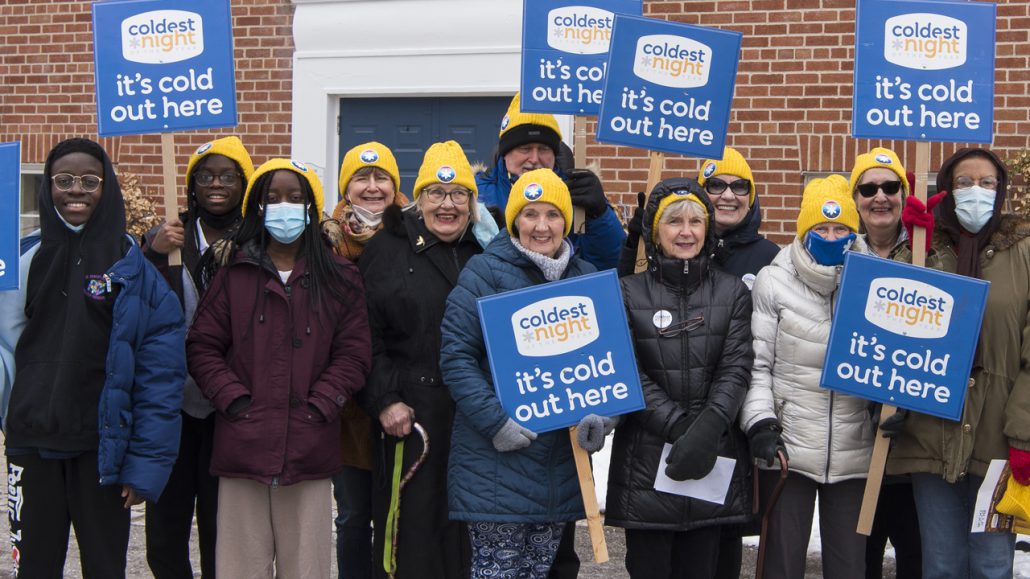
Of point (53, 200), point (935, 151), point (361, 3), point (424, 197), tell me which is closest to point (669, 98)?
point (424, 197)

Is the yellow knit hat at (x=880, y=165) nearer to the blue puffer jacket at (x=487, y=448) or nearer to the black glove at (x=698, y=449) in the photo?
the black glove at (x=698, y=449)

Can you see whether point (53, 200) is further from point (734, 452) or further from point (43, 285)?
point (734, 452)

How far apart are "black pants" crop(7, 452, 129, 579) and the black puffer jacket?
1745 millimetres

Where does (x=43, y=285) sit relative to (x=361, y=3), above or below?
below

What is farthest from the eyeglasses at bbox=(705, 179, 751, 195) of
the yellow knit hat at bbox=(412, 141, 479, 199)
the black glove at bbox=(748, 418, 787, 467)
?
the black glove at bbox=(748, 418, 787, 467)

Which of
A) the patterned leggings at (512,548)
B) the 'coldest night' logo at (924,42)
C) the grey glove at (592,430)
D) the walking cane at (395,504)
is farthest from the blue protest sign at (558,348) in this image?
the 'coldest night' logo at (924,42)

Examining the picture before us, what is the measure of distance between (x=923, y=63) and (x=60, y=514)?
3.49m

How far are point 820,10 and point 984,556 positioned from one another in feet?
15.1

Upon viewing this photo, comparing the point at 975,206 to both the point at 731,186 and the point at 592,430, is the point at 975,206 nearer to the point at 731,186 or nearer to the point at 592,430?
the point at 731,186

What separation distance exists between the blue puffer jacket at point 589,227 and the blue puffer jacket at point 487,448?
804 mm

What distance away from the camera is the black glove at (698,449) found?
3.58m

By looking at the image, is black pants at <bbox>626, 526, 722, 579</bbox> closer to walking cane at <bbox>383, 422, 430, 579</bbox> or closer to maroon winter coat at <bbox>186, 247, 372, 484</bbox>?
walking cane at <bbox>383, 422, 430, 579</bbox>

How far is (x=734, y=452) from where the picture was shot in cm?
380

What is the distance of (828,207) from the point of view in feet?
12.7
